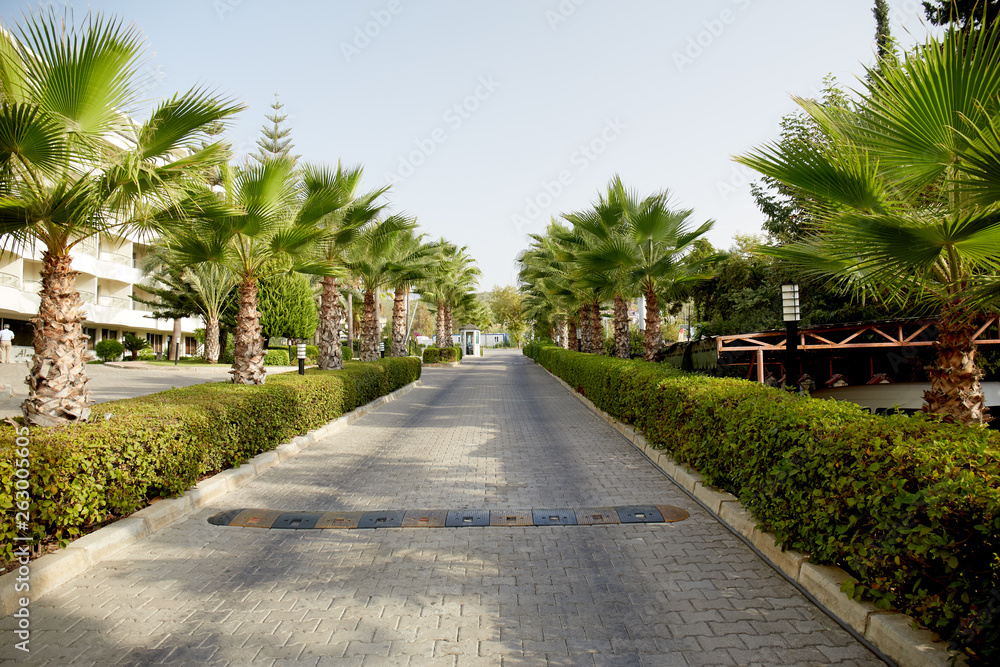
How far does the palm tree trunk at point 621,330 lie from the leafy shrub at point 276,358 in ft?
65.3

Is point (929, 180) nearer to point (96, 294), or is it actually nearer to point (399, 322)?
point (399, 322)

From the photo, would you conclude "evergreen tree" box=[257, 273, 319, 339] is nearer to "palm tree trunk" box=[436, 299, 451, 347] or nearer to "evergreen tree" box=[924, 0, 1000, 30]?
"palm tree trunk" box=[436, 299, 451, 347]

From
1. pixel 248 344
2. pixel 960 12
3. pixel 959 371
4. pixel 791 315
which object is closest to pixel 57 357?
pixel 248 344

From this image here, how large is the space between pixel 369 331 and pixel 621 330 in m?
8.40

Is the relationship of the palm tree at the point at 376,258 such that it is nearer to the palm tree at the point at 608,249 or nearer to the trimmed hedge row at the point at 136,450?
the palm tree at the point at 608,249

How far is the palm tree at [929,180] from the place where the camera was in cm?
402

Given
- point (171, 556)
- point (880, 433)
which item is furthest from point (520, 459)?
point (880, 433)

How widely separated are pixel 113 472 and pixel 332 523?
1838 mm

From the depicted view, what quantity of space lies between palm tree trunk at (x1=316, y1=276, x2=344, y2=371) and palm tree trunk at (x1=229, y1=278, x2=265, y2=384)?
4.39 m

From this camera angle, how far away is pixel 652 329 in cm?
1350

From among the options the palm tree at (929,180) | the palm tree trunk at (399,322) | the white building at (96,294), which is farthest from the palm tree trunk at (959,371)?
the white building at (96,294)

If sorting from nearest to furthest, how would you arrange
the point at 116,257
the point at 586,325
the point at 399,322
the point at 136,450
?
1. the point at 136,450
2. the point at 399,322
3. the point at 586,325
4. the point at 116,257

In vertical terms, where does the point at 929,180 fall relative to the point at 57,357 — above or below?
above

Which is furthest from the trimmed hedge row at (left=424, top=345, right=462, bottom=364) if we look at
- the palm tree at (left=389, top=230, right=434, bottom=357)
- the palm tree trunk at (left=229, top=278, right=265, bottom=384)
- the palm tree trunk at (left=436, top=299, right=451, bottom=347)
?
the palm tree trunk at (left=229, top=278, right=265, bottom=384)
